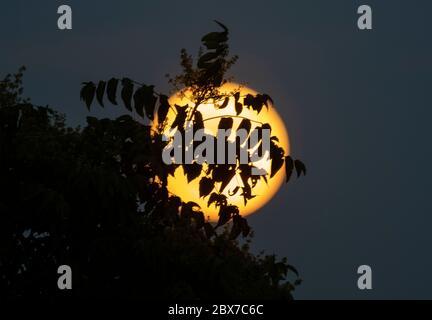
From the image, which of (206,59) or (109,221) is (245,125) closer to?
(206,59)

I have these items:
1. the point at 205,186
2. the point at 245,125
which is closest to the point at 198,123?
the point at 245,125

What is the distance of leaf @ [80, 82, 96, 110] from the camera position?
38.1 feet

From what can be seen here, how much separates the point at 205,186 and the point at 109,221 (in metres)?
1.13

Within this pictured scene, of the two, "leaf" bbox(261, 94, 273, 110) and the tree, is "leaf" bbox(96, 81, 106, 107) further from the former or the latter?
"leaf" bbox(261, 94, 273, 110)

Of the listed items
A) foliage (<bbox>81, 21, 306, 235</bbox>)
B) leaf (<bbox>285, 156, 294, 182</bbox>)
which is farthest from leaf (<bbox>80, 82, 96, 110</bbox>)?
leaf (<bbox>285, 156, 294, 182</bbox>)

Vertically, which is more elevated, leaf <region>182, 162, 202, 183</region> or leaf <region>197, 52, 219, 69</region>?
leaf <region>197, 52, 219, 69</region>

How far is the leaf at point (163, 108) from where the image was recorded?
36.7 feet

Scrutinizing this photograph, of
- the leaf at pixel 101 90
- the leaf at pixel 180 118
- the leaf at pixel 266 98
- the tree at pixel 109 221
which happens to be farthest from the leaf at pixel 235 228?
the leaf at pixel 101 90

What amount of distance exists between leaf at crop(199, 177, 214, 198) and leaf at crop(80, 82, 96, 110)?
4.78 ft

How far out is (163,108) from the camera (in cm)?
1124

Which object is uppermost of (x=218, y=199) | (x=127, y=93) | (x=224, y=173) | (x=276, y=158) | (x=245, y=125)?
(x=127, y=93)

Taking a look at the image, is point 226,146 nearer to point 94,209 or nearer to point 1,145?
point 94,209
